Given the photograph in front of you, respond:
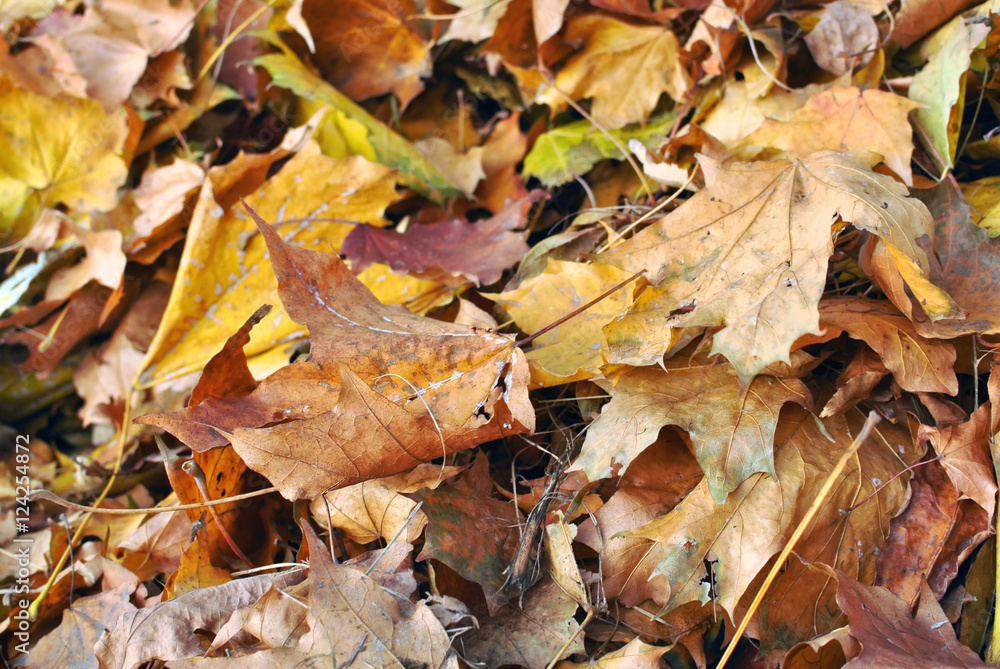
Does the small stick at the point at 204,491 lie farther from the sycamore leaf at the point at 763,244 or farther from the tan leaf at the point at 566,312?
the sycamore leaf at the point at 763,244

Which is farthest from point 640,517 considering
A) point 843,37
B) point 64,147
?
point 64,147

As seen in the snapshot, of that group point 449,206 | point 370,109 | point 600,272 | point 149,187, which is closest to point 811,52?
point 600,272

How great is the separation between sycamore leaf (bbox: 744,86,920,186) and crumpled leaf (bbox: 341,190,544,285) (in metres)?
0.44

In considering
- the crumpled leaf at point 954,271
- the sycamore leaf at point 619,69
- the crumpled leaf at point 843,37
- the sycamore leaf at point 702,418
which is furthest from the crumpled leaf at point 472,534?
the crumpled leaf at point 843,37

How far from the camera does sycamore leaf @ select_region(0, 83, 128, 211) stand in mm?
1405

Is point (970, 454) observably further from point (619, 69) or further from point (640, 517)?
point (619, 69)

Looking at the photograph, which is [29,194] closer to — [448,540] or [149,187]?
[149,187]

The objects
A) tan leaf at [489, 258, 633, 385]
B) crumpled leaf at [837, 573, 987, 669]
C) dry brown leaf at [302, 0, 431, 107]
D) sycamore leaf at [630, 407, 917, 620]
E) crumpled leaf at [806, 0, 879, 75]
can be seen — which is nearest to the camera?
crumpled leaf at [837, 573, 987, 669]

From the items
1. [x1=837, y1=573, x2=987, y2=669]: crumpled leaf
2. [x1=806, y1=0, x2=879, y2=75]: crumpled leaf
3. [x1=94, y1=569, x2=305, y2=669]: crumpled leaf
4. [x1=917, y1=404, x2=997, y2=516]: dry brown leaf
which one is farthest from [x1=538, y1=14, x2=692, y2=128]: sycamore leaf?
[x1=94, y1=569, x2=305, y2=669]: crumpled leaf

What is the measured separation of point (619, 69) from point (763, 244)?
0.62 meters

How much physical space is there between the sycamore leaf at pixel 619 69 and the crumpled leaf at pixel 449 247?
25 centimetres

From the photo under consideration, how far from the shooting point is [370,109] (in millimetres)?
1460

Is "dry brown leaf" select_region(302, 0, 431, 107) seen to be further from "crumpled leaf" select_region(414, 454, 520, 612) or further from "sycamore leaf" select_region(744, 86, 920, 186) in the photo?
"crumpled leaf" select_region(414, 454, 520, 612)

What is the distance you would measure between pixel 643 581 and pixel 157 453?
91cm
